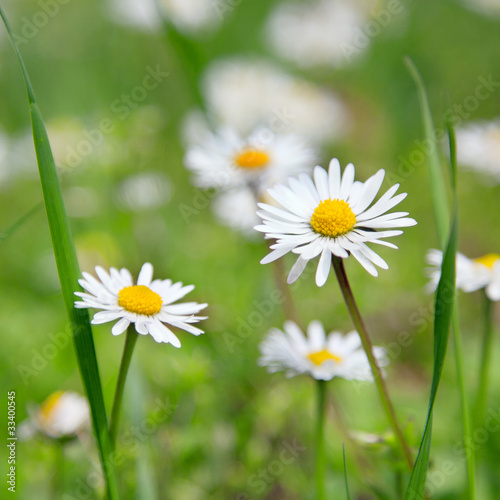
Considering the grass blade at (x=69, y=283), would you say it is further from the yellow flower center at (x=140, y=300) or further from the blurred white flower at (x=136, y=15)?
the blurred white flower at (x=136, y=15)

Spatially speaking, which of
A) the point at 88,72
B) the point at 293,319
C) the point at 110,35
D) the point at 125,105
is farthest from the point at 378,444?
the point at 110,35

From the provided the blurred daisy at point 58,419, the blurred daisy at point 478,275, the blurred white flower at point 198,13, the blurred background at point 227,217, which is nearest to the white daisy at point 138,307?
the blurred background at point 227,217

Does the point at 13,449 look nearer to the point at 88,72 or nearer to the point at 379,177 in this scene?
the point at 379,177

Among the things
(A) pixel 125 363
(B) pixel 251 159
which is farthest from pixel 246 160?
(A) pixel 125 363

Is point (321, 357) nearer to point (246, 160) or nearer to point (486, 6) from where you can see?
point (246, 160)

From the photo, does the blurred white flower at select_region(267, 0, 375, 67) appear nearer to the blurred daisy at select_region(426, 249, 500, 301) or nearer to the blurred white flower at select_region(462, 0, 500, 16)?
the blurred white flower at select_region(462, 0, 500, 16)
